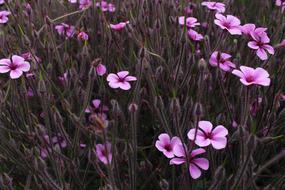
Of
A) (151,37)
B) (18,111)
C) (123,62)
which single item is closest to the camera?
(18,111)

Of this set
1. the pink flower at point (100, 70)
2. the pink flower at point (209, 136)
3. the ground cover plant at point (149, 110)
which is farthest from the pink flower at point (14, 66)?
the pink flower at point (209, 136)

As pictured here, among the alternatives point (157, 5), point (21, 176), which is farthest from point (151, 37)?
point (21, 176)

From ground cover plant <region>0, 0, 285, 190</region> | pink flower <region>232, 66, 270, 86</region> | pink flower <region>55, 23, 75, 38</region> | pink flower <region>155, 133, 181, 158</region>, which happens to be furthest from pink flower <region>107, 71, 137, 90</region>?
pink flower <region>55, 23, 75, 38</region>

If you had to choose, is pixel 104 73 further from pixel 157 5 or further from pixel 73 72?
pixel 157 5

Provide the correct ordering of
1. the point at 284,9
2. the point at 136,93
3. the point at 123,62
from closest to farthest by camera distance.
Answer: the point at 136,93 → the point at 123,62 → the point at 284,9

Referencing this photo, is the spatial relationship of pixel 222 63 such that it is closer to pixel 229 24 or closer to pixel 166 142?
pixel 229 24

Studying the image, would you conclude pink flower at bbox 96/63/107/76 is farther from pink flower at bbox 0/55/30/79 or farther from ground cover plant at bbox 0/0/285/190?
pink flower at bbox 0/55/30/79

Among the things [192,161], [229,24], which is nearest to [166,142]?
[192,161]
